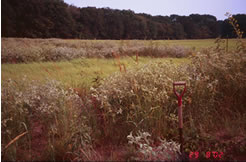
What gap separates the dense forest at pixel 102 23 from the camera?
4.92 m

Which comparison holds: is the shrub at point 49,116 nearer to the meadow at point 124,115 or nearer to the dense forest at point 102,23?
the meadow at point 124,115

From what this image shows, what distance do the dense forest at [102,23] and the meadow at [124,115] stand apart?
0.91m

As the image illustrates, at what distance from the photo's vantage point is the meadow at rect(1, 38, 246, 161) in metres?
2.59

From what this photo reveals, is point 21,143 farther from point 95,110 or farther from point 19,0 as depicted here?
point 19,0

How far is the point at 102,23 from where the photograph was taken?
611cm

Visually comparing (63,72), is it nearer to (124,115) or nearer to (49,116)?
(49,116)

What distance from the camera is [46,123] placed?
310 centimetres

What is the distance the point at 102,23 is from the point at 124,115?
145 inches

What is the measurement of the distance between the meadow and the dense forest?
0.91 meters
